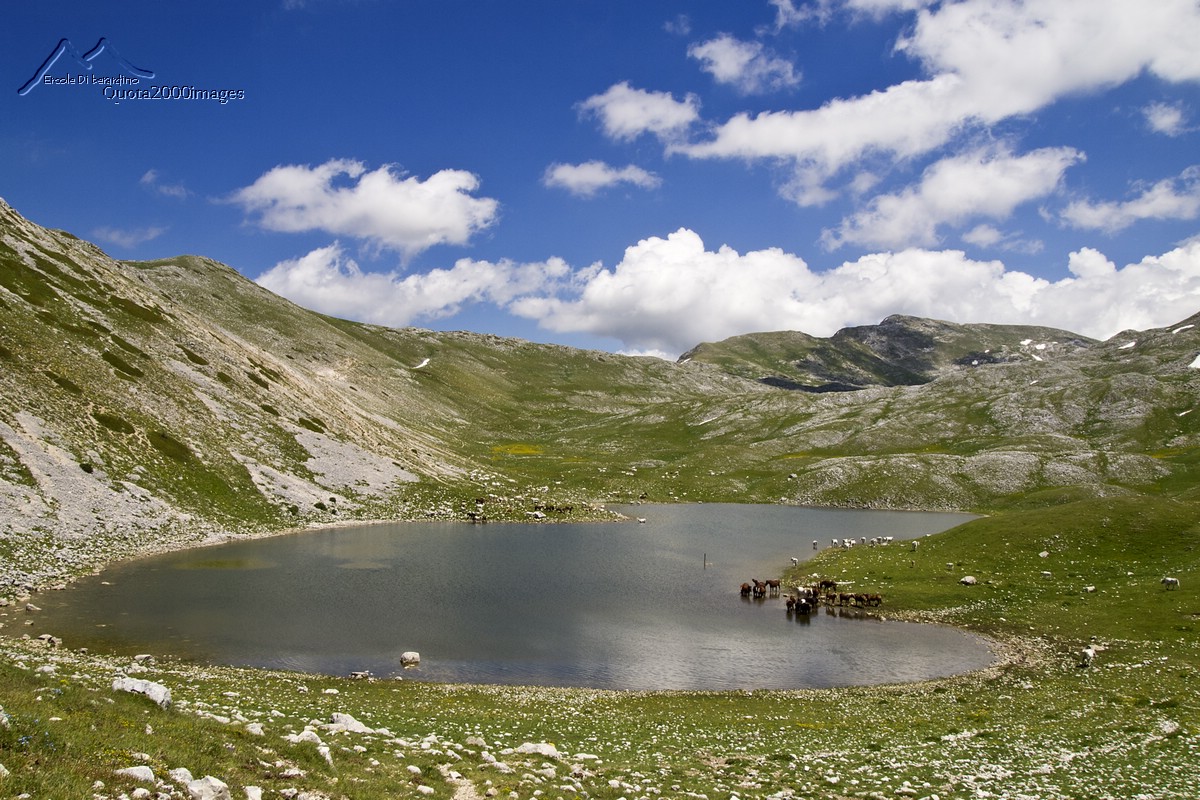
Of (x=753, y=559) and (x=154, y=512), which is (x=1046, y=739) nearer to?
(x=753, y=559)

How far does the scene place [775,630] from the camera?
52.8m

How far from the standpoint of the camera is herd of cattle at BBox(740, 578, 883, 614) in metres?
60.3

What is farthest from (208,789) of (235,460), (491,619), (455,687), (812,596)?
(235,460)

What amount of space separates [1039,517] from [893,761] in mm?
63158

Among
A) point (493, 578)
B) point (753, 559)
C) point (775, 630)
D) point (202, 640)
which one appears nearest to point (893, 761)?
point (775, 630)

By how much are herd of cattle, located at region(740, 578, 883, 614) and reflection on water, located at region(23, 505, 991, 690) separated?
1630 mm

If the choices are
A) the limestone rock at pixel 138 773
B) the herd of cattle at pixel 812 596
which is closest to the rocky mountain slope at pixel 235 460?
the limestone rock at pixel 138 773

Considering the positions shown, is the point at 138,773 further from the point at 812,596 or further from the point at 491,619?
the point at 812,596

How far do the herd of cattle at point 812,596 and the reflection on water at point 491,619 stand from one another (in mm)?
1630

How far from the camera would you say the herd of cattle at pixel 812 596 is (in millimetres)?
60281

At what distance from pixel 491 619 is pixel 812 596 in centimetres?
2933

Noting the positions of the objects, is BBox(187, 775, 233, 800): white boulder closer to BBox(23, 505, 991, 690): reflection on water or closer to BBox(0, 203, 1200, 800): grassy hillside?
BBox(0, 203, 1200, 800): grassy hillside

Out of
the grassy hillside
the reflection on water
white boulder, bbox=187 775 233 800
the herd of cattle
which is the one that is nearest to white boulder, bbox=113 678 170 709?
the grassy hillside

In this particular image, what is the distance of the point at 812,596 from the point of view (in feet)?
203
